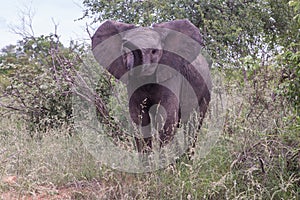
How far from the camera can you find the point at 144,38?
12.1ft

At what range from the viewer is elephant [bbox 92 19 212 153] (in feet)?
12.2

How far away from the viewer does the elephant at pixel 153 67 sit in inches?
147

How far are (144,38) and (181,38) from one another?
0.91 meters

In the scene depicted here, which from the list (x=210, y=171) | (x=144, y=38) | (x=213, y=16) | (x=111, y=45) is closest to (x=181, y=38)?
(x=111, y=45)

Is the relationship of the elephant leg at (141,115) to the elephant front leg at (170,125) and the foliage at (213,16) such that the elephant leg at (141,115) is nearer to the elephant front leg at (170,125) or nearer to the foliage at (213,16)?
the elephant front leg at (170,125)

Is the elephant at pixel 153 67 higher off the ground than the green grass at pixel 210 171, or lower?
higher

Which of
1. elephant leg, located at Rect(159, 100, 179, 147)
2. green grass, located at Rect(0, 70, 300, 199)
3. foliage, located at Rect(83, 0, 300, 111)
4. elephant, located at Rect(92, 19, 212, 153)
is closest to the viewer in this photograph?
green grass, located at Rect(0, 70, 300, 199)

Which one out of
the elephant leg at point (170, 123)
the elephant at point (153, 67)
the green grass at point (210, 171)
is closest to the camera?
the green grass at point (210, 171)

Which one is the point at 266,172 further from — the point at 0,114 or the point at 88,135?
the point at 0,114

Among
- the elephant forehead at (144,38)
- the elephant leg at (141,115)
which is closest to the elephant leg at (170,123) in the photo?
the elephant leg at (141,115)

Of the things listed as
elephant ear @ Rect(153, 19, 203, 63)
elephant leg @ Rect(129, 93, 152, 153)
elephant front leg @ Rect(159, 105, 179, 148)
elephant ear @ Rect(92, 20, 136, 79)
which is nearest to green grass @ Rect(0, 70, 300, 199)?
elephant front leg @ Rect(159, 105, 179, 148)

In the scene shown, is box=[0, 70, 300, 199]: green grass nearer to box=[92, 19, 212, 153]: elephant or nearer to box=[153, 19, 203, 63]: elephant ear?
box=[92, 19, 212, 153]: elephant

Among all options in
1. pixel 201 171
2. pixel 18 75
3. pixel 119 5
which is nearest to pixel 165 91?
pixel 201 171

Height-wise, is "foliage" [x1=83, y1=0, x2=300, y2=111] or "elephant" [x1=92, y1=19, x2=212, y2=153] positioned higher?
"foliage" [x1=83, y1=0, x2=300, y2=111]
